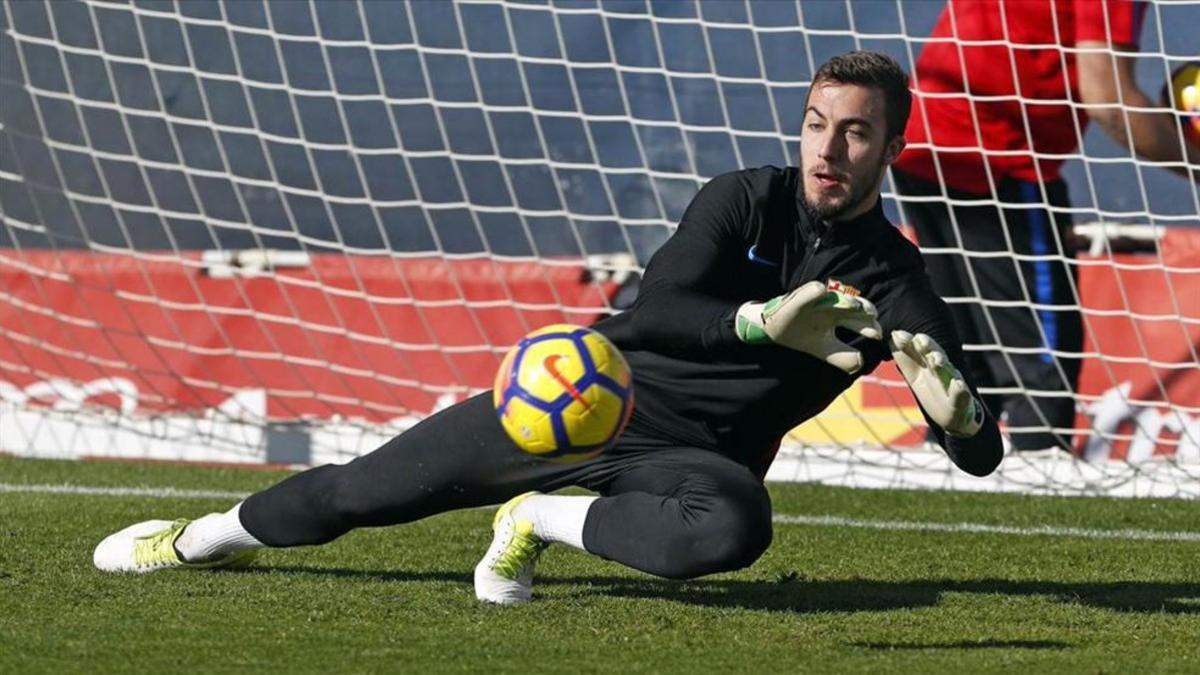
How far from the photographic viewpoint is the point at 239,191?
886cm

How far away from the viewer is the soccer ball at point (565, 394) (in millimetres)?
3711

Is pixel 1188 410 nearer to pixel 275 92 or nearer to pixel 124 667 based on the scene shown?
pixel 275 92

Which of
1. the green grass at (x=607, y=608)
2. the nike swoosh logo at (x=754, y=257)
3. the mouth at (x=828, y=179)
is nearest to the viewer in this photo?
the green grass at (x=607, y=608)

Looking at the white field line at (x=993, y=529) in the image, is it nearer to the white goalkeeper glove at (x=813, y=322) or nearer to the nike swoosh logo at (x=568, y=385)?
the white goalkeeper glove at (x=813, y=322)

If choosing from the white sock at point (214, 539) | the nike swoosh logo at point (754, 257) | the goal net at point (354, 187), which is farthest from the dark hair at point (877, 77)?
the goal net at point (354, 187)

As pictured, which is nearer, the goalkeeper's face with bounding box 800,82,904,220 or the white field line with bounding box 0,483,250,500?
the goalkeeper's face with bounding box 800,82,904,220

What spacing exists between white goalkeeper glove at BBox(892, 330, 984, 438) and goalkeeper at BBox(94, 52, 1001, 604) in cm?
8

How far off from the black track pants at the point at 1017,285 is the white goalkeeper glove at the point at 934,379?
3.60 m

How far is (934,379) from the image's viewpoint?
3736 mm

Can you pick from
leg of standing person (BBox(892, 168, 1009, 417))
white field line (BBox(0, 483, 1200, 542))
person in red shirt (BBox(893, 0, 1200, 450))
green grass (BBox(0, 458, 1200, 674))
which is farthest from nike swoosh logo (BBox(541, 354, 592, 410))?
leg of standing person (BBox(892, 168, 1009, 417))

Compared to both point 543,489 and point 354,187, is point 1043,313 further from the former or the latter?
point 543,489

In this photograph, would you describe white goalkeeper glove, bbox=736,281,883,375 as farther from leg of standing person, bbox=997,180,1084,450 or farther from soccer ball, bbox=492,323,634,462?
leg of standing person, bbox=997,180,1084,450

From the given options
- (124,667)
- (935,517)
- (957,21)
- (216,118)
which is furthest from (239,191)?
(124,667)

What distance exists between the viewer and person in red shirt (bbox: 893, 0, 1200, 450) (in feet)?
23.9
